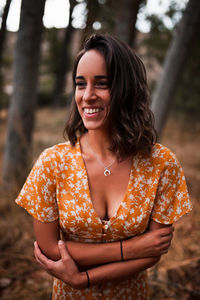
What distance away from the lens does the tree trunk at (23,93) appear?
329cm

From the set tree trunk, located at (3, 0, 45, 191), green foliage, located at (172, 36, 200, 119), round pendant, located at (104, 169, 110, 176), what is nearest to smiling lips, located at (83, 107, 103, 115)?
round pendant, located at (104, 169, 110, 176)

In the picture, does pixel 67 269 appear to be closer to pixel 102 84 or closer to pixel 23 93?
pixel 102 84

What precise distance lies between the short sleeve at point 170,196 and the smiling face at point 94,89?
1.58ft

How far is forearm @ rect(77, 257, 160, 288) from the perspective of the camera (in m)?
1.33

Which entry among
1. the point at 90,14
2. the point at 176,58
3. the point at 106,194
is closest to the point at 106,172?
the point at 106,194

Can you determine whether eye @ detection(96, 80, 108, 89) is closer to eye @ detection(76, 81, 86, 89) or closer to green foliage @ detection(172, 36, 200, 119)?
eye @ detection(76, 81, 86, 89)

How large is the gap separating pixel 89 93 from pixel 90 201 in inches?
23.9

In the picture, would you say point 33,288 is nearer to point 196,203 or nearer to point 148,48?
point 196,203

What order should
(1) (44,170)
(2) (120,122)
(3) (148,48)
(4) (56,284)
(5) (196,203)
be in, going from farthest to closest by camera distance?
(3) (148,48), (5) (196,203), (4) (56,284), (2) (120,122), (1) (44,170)

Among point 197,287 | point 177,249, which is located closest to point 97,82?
point 197,287

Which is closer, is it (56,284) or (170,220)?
(170,220)

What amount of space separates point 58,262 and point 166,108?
10.2 feet

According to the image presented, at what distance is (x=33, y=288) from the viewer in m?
2.38

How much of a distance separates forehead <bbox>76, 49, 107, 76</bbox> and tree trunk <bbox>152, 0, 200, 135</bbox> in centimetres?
262
